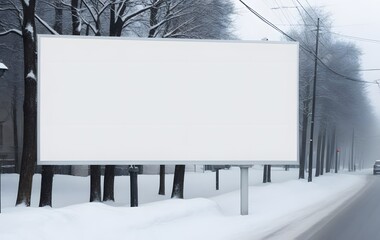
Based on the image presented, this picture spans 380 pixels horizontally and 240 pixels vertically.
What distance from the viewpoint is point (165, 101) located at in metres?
14.2

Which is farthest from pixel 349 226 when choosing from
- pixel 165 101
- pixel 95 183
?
pixel 95 183

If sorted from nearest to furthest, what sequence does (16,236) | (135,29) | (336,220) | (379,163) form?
(16,236) → (336,220) → (135,29) → (379,163)

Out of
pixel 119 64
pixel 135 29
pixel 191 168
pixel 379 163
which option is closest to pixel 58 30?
pixel 135 29

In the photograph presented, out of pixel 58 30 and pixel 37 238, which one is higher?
pixel 58 30

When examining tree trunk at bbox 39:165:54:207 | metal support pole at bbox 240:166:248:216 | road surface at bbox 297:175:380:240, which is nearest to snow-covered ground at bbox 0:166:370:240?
metal support pole at bbox 240:166:248:216

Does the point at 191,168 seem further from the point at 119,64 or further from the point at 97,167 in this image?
the point at 119,64

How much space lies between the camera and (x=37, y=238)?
8906 mm

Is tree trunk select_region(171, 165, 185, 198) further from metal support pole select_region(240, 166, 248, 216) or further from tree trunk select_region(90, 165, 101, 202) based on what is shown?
metal support pole select_region(240, 166, 248, 216)

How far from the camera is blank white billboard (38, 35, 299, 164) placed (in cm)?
1357

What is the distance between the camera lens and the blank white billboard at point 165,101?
1357cm

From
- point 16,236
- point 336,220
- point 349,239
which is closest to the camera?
point 16,236

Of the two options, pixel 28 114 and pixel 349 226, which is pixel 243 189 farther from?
pixel 28 114

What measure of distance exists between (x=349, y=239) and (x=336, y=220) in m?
4.01

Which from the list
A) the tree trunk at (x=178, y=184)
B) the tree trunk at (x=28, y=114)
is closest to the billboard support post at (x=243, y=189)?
the tree trunk at (x=178, y=184)
